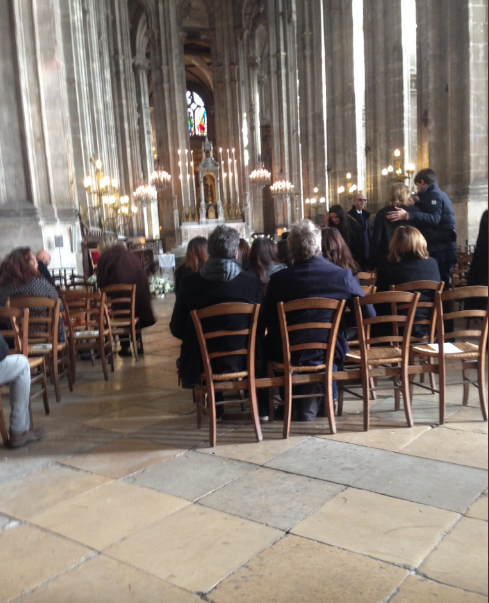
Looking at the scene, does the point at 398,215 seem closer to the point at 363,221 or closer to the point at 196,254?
the point at 363,221

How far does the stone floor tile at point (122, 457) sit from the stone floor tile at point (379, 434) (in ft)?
3.91

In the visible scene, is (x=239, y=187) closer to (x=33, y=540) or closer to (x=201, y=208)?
(x=201, y=208)

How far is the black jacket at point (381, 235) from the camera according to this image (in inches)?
254

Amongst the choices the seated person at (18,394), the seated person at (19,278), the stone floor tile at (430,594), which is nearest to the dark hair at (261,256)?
Answer: the seated person at (19,278)

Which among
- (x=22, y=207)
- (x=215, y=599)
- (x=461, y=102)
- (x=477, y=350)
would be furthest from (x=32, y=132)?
(x=215, y=599)

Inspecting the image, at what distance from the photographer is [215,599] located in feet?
7.46

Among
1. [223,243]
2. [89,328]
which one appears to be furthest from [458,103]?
[223,243]

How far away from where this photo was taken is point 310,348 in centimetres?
406

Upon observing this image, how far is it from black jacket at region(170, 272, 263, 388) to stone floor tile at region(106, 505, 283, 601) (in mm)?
1392

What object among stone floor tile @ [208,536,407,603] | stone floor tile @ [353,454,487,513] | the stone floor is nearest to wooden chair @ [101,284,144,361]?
the stone floor

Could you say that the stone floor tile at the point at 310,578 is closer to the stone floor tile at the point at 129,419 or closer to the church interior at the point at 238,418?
the church interior at the point at 238,418

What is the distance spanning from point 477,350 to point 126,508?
109 inches

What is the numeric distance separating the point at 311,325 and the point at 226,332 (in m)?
0.60

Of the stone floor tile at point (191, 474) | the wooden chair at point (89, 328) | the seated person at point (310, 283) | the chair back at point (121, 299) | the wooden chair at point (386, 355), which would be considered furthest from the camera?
the chair back at point (121, 299)
